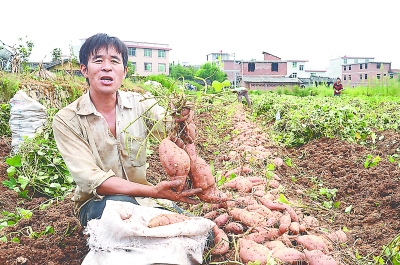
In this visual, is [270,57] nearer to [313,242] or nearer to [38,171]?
[38,171]

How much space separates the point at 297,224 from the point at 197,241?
768mm

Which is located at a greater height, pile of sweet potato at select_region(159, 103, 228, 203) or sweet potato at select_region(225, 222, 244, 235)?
pile of sweet potato at select_region(159, 103, 228, 203)

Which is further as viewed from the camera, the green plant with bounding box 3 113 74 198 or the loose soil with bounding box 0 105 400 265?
the green plant with bounding box 3 113 74 198

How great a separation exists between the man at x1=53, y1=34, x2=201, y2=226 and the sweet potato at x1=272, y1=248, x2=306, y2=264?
53 cm

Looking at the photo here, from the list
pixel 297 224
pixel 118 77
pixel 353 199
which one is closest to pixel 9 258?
pixel 118 77

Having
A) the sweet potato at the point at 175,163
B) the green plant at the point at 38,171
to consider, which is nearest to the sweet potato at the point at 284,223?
the sweet potato at the point at 175,163

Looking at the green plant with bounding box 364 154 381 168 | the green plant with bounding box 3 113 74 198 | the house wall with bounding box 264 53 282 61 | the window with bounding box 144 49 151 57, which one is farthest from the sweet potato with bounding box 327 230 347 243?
the window with bounding box 144 49 151 57

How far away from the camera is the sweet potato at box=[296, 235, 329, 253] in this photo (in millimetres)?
2129

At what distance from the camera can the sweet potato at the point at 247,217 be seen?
237cm

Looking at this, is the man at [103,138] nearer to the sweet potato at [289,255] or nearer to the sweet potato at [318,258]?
the sweet potato at [289,255]

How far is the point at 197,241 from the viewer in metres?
1.95

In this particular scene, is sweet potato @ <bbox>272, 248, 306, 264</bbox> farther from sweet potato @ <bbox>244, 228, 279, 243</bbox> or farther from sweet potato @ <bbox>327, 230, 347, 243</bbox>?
sweet potato @ <bbox>327, 230, 347, 243</bbox>

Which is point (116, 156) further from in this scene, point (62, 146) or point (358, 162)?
point (358, 162)

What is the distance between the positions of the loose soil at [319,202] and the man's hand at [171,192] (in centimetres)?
39
